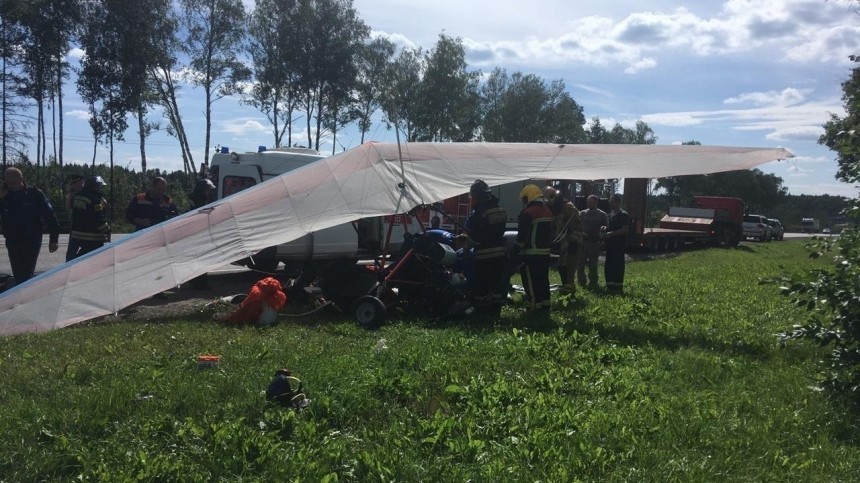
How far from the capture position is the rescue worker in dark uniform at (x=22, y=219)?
10.1m

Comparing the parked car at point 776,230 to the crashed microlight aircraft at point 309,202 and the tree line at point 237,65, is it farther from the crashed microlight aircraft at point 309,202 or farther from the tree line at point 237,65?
the crashed microlight aircraft at point 309,202

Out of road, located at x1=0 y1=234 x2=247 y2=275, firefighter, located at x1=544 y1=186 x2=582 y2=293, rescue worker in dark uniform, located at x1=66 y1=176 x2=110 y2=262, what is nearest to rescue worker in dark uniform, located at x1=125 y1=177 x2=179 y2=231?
rescue worker in dark uniform, located at x1=66 y1=176 x2=110 y2=262

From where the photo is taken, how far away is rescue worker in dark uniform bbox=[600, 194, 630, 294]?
12406 millimetres

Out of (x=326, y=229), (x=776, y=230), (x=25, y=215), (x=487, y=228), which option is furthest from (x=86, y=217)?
(x=776, y=230)

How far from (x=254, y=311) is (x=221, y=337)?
1140 millimetres

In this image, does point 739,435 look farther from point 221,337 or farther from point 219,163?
point 219,163

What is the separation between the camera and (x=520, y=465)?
4172 mm

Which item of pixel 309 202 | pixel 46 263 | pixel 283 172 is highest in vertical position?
pixel 283 172

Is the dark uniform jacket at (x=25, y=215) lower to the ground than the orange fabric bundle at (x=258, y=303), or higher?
higher

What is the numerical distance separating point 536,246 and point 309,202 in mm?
3296

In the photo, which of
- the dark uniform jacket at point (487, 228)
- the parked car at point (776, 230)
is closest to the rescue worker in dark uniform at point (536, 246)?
the dark uniform jacket at point (487, 228)

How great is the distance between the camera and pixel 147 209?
11836 millimetres

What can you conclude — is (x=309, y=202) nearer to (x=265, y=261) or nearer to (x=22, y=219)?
(x=265, y=261)

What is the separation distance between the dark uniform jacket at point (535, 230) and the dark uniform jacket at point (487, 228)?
1.61ft
